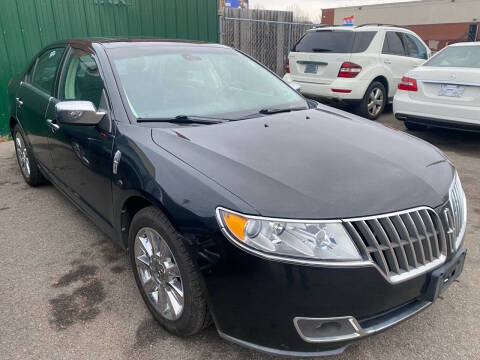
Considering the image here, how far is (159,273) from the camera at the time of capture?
220cm

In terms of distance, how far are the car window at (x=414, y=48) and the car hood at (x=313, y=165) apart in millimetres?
6587

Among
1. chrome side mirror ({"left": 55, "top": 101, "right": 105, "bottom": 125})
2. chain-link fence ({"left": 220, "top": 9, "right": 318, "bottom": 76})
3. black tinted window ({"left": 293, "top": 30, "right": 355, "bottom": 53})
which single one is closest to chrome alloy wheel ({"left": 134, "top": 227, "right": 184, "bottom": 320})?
chrome side mirror ({"left": 55, "top": 101, "right": 105, "bottom": 125})

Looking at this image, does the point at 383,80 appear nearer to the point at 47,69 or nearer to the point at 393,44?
the point at 393,44

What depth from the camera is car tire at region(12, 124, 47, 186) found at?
426cm

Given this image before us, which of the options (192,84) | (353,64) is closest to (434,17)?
(353,64)

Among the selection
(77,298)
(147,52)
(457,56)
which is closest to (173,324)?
(77,298)

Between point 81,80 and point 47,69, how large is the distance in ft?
3.27

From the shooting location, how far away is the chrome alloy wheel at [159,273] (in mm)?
2080

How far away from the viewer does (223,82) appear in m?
3.07

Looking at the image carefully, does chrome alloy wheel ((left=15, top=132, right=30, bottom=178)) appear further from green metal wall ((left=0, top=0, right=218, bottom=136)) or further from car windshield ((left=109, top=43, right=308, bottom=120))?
green metal wall ((left=0, top=0, right=218, bottom=136))

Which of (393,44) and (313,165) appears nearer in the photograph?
(313,165)

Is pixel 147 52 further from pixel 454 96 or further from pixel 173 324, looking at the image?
pixel 454 96

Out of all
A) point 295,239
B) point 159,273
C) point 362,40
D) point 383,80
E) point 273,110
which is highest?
point 362,40

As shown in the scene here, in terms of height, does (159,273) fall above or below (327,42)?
below
